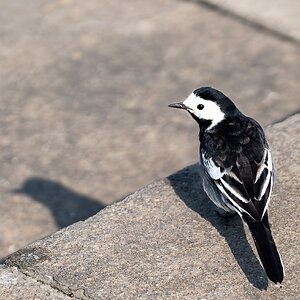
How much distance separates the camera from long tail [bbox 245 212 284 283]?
15.5 feet

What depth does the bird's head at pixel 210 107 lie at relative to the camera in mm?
5828

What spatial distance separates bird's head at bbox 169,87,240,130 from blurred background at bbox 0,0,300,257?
Result: 1.97m

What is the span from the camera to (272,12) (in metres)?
10.2

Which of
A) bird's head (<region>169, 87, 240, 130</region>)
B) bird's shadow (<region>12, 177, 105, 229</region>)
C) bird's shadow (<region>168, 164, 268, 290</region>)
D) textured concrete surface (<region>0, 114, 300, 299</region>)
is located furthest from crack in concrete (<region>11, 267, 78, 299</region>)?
bird's shadow (<region>12, 177, 105, 229</region>)

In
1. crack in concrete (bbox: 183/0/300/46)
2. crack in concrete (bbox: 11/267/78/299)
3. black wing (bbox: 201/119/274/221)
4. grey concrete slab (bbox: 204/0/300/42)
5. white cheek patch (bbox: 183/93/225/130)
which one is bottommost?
crack in concrete (bbox: 183/0/300/46)

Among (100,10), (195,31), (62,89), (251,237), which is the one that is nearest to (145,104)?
(62,89)

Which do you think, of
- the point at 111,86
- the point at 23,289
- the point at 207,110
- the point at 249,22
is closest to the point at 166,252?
the point at 23,289

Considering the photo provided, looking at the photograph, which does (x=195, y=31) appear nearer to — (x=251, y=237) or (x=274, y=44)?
(x=274, y=44)

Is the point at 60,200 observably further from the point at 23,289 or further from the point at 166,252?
the point at 23,289

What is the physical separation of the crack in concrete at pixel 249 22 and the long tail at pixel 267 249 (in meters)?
4.98

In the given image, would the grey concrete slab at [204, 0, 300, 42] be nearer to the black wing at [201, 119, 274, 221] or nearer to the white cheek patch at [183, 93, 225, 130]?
the white cheek patch at [183, 93, 225, 130]

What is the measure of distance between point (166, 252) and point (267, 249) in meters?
0.67

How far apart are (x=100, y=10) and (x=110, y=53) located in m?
1.09

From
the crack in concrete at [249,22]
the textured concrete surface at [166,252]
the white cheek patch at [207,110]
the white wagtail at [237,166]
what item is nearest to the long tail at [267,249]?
the white wagtail at [237,166]
